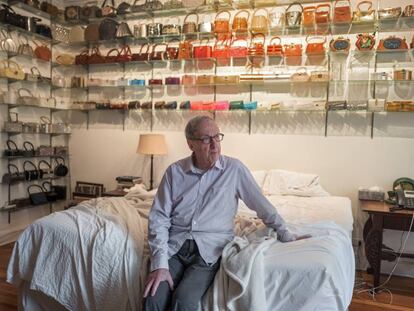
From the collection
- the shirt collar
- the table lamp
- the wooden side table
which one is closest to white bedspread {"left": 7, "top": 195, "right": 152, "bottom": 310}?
the shirt collar

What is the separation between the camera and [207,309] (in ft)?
4.79

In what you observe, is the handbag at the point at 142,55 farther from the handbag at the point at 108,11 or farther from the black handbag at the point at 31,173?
the black handbag at the point at 31,173

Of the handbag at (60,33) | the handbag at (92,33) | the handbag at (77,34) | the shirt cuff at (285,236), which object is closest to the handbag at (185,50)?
the handbag at (92,33)

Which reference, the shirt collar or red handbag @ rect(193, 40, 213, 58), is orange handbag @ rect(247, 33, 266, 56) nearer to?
red handbag @ rect(193, 40, 213, 58)

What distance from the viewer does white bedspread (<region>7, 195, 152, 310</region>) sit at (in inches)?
66.4

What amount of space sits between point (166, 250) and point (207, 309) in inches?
12.7

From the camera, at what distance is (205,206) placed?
1.76m

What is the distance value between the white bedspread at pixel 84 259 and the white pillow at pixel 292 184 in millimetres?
1561

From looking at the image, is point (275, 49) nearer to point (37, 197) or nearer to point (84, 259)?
point (84, 259)

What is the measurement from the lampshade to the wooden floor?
1.67 m

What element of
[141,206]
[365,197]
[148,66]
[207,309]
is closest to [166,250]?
[207,309]

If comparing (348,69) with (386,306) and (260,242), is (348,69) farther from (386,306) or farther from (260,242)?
(260,242)

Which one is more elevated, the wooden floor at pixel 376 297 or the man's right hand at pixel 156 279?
the man's right hand at pixel 156 279

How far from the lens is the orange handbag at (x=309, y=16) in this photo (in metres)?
3.39
